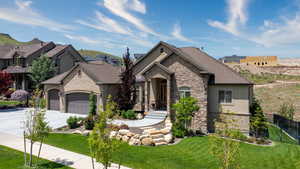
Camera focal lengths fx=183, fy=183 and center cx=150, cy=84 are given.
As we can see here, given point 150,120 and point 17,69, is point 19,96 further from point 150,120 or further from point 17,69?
point 150,120

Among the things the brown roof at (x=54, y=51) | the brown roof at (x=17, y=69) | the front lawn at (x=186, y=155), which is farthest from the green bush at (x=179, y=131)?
the brown roof at (x=17, y=69)

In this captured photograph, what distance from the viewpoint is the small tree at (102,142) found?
5844mm

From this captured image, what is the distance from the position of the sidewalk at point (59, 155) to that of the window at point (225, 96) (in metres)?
12.1

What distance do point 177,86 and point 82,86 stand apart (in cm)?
1222

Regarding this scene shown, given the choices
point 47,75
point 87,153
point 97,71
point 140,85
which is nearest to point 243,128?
point 140,85

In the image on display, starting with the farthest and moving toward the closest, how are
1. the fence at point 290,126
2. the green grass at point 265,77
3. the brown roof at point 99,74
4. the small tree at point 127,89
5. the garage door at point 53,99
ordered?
the green grass at point 265,77 < the garage door at point 53,99 < the brown roof at point 99,74 < the small tree at point 127,89 < the fence at point 290,126

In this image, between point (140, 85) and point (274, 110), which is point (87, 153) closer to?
point (140, 85)

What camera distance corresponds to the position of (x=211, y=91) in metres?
17.7

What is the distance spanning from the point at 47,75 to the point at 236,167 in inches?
1337

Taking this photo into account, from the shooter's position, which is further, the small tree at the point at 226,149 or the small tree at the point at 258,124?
the small tree at the point at 258,124

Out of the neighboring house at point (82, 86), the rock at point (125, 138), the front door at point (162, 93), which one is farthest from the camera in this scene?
the neighboring house at point (82, 86)

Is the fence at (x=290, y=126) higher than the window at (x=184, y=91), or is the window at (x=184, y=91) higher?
the window at (x=184, y=91)

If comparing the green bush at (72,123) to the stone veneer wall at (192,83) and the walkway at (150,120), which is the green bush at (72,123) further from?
the stone veneer wall at (192,83)

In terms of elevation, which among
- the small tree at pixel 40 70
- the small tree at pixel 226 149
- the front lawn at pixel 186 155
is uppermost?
the small tree at pixel 40 70
